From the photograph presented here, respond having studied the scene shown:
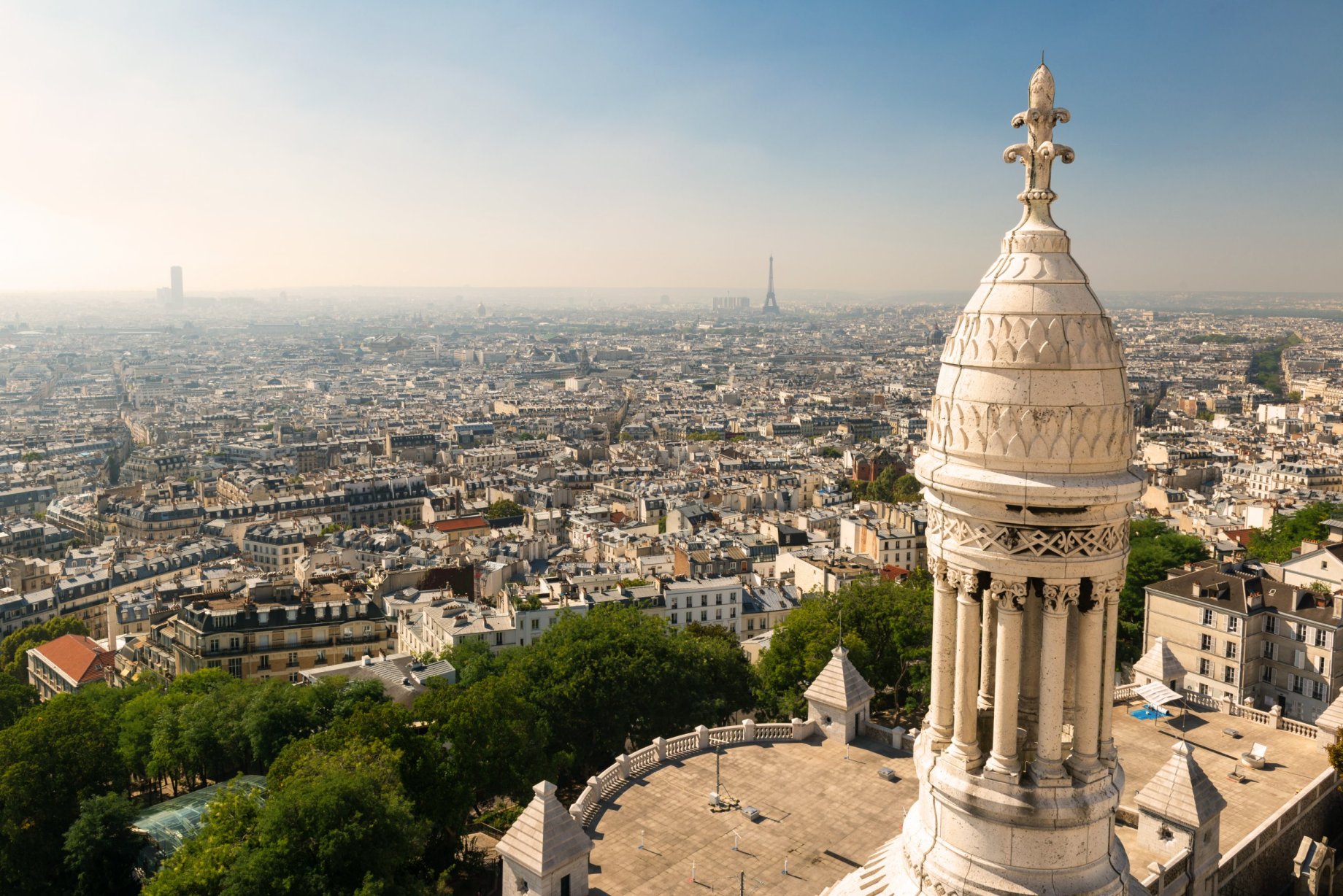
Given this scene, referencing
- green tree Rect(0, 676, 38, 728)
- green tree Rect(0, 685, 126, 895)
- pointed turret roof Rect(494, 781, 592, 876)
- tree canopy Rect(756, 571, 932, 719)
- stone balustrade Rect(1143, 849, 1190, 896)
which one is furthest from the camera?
green tree Rect(0, 676, 38, 728)

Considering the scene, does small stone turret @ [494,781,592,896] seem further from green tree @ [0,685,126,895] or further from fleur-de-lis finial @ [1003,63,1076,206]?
green tree @ [0,685,126,895]

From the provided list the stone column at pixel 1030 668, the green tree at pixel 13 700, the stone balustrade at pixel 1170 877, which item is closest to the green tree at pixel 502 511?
the green tree at pixel 13 700

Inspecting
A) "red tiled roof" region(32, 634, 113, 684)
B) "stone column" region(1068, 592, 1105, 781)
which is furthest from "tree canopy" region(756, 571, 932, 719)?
"red tiled roof" region(32, 634, 113, 684)

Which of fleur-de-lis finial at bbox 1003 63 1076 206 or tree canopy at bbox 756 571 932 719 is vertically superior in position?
fleur-de-lis finial at bbox 1003 63 1076 206

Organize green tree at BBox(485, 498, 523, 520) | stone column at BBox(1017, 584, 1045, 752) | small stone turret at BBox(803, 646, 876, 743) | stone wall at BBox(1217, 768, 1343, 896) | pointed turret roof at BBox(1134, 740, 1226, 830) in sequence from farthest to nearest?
green tree at BBox(485, 498, 523, 520), small stone turret at BBox(803, 646, 876, 743), stone wall at BBox(1217, 768, 1343, 896), pointed turret roof at BBox(1134, 740, 1226, 830), stone column at BBox(1017, 584, 1045, 752)

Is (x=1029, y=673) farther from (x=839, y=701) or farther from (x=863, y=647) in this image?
(x=863, y=647)

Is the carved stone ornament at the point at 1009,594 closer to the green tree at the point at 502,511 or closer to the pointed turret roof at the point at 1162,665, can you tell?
the pointed turret roof at the point at 1162,665

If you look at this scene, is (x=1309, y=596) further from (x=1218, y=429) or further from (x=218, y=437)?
(x=218, y=437)
